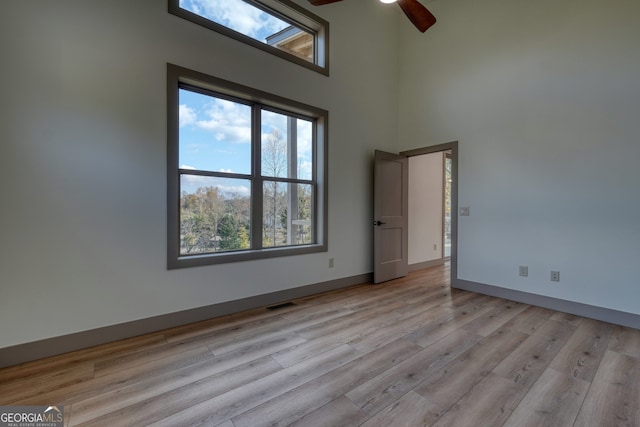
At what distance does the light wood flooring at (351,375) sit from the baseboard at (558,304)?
0.14m

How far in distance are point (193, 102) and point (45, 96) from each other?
113 cm

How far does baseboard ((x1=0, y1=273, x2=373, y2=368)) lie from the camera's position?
2.06 meters

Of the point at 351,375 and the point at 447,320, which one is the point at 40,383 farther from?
the point at 447,320

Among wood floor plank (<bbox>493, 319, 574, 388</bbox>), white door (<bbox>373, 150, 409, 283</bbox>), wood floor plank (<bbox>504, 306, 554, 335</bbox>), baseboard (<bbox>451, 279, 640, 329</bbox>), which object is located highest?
white door (<bbox>373, 150, 409, 283</bbox>)

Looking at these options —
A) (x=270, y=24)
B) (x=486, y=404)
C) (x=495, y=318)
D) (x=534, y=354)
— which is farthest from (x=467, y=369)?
(x=270, y=24)

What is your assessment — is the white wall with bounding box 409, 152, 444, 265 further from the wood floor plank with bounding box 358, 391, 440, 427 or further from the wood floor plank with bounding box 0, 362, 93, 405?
Result: the wood floor plank with bounding box 0, 362, 93, 405

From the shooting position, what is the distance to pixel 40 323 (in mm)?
2111

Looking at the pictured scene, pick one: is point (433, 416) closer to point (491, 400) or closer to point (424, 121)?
point (491, 400)

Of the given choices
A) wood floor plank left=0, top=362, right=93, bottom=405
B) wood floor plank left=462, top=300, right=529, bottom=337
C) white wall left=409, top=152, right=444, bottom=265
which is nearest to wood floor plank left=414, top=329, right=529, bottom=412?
wood floor plank left=462, top=300, right=529, bottom=337

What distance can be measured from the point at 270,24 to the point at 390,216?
311cm

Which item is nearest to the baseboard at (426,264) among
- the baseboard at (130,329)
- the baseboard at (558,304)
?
the baseboard at (558,304)

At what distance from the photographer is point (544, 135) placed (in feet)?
10.9

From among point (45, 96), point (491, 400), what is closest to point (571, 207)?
point (491, 400)

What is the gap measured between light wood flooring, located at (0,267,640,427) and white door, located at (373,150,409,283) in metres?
1.51
